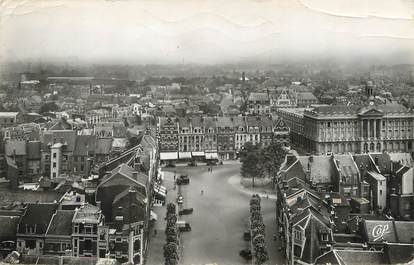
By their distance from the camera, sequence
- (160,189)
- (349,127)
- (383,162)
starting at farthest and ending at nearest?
1. (349,127)
2. (160,189)
3. (383,162)

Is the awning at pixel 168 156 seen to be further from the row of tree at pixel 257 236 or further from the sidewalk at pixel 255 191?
the row of tree at pixel 257 236

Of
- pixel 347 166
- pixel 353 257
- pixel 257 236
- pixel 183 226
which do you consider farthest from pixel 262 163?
pixel 353 257

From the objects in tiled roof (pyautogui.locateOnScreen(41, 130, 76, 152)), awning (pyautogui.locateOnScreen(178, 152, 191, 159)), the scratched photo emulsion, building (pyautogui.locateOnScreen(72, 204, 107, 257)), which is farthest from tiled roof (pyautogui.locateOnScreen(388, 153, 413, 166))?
tiled roof (pyautogui.locateOnScreen(41, 130, 76, 152))

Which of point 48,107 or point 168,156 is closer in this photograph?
point 48,107

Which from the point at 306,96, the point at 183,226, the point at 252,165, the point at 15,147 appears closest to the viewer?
the point at 183,226

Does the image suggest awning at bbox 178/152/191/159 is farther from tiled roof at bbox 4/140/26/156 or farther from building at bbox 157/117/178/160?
tiled roof at bbox 4/140/26/156

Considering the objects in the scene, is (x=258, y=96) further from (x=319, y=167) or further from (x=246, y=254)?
(x=246, y=254)

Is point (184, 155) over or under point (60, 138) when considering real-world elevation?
under
